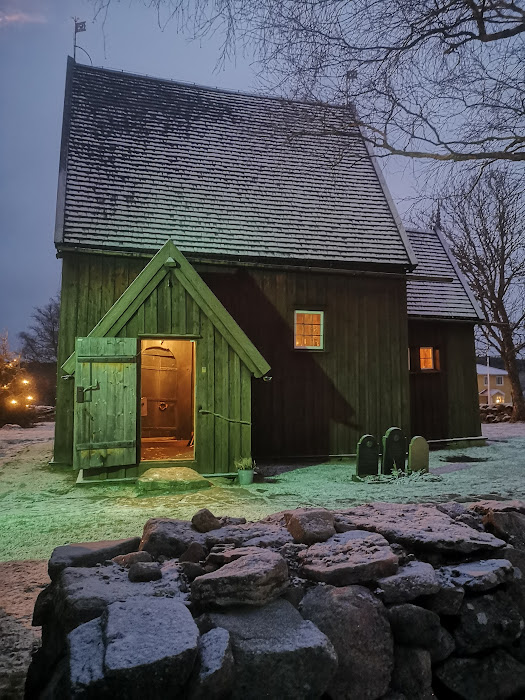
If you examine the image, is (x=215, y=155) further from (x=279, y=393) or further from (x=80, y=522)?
(x=80, y=522)

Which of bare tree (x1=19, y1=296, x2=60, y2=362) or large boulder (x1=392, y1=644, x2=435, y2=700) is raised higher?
bare tree (x1=19, y1=296, x2=60, y2=362)

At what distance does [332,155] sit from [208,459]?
35.3 ft

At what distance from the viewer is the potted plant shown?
32.0 feet

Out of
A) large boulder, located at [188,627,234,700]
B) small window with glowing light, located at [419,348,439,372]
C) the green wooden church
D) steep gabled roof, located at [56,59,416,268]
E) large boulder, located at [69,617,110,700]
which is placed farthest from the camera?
small window with glowing light, located at [419,348,439,372]

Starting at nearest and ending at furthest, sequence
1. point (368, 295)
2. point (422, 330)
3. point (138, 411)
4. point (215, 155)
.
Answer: point (138, 411) < point (368, 295) < point (215, 155) < point (422, 330)

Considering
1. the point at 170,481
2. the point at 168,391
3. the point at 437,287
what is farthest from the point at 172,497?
the point at 437,287

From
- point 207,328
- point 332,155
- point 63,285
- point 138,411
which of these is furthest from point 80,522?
point 332,155

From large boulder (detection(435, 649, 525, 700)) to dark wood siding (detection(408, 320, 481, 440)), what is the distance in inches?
466

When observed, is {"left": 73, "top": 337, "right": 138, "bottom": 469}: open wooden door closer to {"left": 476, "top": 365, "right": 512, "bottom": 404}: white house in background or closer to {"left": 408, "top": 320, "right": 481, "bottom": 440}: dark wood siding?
{"left": 408, "top": 320, "right": 481, "bottom": 440}: dark wood siding

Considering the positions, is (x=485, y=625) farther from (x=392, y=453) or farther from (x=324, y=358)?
(x=324, y=358)

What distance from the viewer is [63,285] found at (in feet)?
36.4

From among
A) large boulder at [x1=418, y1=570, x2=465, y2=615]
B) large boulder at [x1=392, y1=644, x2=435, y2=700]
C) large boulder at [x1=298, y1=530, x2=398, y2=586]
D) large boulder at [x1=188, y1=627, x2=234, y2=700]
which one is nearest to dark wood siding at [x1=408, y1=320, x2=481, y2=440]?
large boulder at [x1=298, y1=530, x2=398, y2=586]

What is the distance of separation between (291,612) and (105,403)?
24.6 feet

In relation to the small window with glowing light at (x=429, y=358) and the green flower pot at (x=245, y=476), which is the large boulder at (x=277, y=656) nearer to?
the green flower pot at (x=245, y=476)
